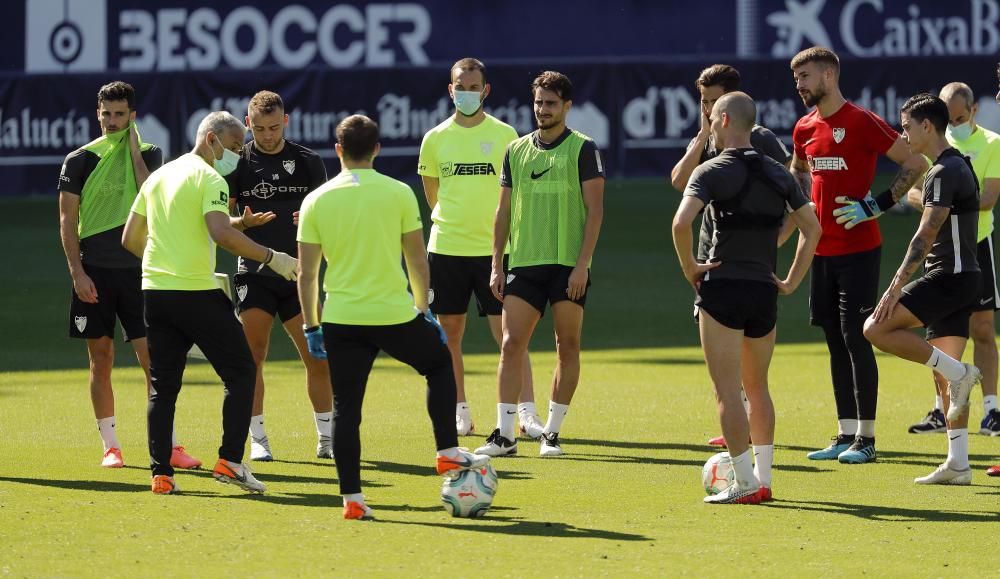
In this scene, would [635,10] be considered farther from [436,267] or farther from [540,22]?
[436,267]

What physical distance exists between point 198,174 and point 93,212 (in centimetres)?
153

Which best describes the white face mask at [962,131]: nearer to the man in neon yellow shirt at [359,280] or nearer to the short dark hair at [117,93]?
the man in neon yellow shirt at [359,280]


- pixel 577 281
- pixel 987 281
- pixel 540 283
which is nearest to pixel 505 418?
pixel 540 283

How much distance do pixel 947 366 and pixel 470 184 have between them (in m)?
3.29

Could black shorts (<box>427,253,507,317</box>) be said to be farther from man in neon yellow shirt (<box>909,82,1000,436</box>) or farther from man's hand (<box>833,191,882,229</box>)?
man in neon yellow shirt (<box>909,82,1000,436</box>)

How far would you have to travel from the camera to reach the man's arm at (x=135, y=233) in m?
8.88

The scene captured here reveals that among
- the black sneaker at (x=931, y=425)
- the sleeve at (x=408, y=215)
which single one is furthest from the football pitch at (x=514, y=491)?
the sleeve at (x=408, y=215)

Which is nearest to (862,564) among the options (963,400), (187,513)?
(963,400)

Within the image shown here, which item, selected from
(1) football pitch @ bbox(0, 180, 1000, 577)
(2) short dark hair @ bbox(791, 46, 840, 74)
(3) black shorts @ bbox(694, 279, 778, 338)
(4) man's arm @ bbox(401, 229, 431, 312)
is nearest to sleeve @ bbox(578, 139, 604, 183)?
(2) short dark hair @ bbox(791, 46, 840, 74)

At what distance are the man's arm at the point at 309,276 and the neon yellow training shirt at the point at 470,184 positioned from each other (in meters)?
2.76

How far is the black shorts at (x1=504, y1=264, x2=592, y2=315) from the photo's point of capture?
9.98 m

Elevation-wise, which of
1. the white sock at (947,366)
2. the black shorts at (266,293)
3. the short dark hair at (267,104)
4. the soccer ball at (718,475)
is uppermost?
the short dark hair at (267,104)

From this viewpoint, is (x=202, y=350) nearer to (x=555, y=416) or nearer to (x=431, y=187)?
(x=555, y=416)

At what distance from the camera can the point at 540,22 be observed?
102ft
